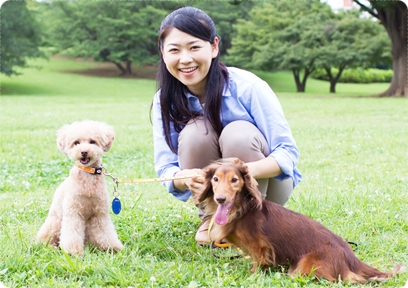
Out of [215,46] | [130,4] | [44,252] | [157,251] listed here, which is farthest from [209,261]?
[130,4]

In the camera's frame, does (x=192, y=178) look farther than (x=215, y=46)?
No

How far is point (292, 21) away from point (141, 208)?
99.8 ft

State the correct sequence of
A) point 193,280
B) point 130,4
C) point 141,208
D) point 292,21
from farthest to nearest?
point 130,4 → point 292,21 → point 141,208 → point 193,280

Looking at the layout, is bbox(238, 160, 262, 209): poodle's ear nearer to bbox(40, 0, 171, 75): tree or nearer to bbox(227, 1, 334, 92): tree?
bbox(227, 1, 334, 92): tree

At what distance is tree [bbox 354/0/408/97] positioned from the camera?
850 inches

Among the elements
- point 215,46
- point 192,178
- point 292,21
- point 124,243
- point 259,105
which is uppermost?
point 292,21

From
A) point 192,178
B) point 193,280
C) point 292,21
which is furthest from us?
point 292,21

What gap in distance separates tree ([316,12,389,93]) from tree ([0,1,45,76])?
691 inches

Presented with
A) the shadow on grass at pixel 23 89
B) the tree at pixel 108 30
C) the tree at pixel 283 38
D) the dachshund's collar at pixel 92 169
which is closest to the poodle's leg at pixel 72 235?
the dachshund's collar at pixel 92 169

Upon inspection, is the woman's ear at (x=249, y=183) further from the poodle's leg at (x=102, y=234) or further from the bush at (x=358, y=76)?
the bush at (x=358, y=76)

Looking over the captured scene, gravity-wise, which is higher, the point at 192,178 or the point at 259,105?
the point at 259,105

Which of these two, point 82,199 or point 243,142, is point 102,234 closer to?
point 82,199

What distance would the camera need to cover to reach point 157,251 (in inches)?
131

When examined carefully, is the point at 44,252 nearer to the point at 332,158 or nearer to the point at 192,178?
the point at 192,178
